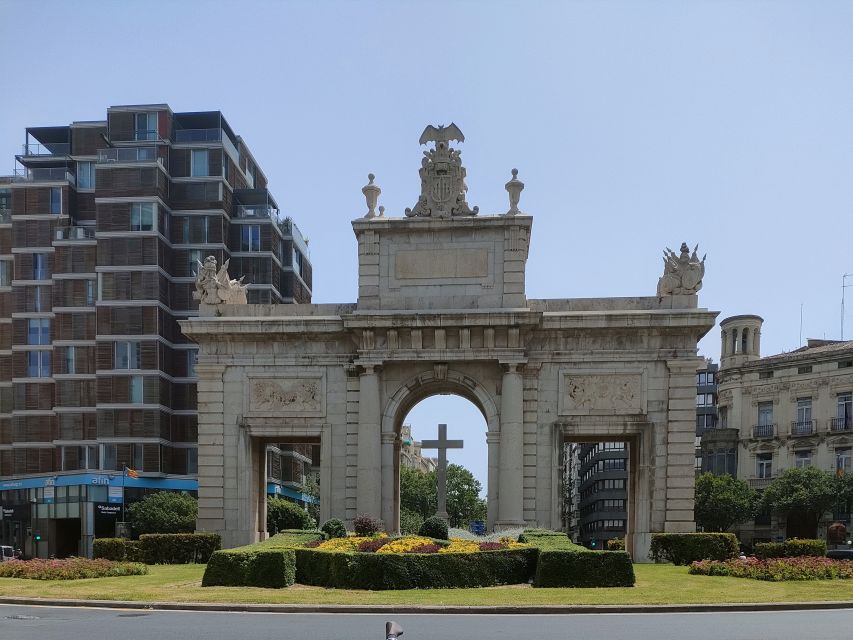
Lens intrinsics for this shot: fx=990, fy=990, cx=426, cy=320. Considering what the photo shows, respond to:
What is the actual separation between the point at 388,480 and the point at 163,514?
30.6m

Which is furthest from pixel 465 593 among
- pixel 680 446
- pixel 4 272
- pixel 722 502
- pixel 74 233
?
pixel 4 272

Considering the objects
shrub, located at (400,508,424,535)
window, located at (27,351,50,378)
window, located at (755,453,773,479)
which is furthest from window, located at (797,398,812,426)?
window, located at (27,351,50,378)

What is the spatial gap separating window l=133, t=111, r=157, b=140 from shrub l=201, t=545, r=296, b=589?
61393 mm

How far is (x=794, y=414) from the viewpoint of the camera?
262 feet

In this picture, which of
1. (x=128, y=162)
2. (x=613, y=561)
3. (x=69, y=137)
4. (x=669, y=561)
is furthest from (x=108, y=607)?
(x=69, y=137)

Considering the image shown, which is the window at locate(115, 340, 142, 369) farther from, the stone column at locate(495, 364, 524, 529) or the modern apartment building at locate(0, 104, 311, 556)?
the stone column at locate(495, 364, 524, 529)

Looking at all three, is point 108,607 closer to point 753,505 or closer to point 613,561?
point 613,561

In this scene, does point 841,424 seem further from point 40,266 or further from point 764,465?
point 40,266

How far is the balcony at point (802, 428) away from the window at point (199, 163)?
53013 mm

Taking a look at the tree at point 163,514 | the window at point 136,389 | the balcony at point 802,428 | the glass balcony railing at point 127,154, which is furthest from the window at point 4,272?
the balcony at point 802,428

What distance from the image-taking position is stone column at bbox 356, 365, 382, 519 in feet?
143

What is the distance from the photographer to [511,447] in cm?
4303

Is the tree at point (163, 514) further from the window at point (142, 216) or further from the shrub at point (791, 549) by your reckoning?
the shrub at point (791, 549)

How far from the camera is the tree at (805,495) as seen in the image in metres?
72.0
